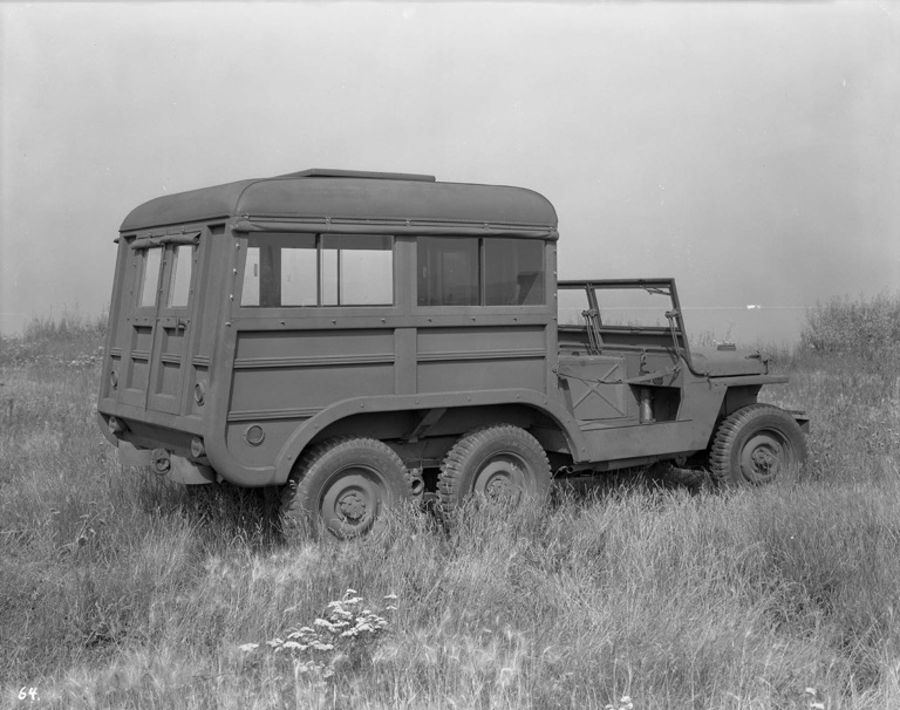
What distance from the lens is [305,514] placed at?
19.6ft

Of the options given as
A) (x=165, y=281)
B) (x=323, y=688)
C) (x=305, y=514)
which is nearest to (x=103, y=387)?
(x=165, y=281)

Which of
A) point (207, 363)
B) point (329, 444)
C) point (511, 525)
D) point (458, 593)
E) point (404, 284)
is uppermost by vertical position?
point (404, 284)

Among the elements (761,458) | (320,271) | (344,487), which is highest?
(320,271)

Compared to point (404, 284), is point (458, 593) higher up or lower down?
lower down

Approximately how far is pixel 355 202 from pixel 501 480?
2025mm

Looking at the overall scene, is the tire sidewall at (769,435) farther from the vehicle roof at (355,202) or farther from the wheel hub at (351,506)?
the wheel hub at (351,506)

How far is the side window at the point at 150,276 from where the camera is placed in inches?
269

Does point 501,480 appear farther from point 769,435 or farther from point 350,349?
point 769,435

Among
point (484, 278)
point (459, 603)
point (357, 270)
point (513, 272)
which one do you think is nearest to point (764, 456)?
point (513, 272)

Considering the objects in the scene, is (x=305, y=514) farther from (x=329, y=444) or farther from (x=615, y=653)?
(x=615, y=653)

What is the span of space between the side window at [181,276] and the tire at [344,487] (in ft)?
4.19

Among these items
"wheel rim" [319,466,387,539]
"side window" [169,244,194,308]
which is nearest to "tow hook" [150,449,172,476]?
"side window" [169,244,194,308]

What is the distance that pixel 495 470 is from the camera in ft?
22.0

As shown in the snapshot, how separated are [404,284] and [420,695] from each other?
9.49 ft
